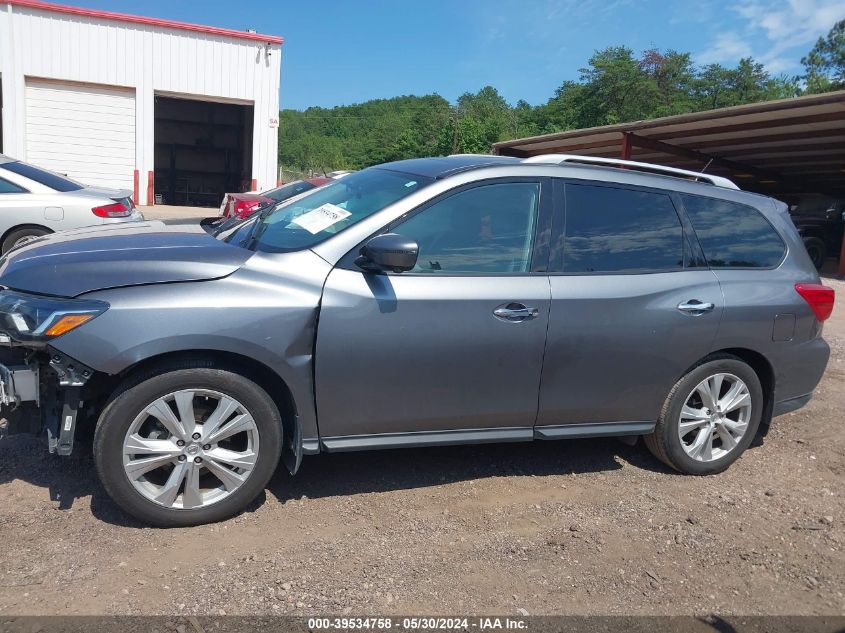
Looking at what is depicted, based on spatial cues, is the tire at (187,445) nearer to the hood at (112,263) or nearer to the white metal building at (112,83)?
the hood at (112,263)

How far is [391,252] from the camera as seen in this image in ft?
10.6

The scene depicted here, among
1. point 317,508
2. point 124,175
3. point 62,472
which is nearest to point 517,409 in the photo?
point 317,508

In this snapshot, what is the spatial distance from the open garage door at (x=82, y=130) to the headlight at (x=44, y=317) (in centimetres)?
2091

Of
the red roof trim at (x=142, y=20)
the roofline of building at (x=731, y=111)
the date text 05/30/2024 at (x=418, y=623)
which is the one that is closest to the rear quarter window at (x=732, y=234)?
the date text 05/30/2024 at (x=418, y=623)

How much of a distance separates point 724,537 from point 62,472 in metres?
3.40

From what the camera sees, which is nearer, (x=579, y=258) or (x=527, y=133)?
(x=579, y=258)

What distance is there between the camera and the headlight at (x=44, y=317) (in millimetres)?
2961

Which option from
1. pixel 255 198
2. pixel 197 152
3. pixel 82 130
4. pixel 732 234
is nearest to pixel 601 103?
pixel 197 152

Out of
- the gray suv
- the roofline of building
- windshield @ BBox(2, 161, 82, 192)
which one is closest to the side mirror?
the gray suv

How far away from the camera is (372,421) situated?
3449 millimetres

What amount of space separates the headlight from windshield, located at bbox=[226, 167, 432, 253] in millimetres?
862

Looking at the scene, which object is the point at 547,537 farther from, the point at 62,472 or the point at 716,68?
the point at 716,68

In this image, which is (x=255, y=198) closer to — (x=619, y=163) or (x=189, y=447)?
(x=619, y=163)

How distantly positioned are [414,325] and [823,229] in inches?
652
